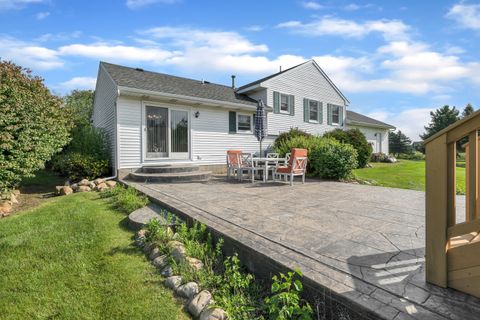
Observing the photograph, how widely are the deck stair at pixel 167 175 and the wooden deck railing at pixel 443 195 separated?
7072 millimetres

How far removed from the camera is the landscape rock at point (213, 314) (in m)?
1.94

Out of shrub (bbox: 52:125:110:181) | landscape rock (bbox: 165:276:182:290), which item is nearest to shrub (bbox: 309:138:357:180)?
landscape rock (bbox: 165:276:182:290)

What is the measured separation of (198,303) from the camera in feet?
7.02

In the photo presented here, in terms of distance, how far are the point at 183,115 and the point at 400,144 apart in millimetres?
31181

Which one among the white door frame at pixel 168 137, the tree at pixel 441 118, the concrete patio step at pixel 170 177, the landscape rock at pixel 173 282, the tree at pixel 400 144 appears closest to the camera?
the landscape rock at pixel 173 282

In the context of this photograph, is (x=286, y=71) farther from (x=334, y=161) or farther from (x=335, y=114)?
(x=334, y=161)

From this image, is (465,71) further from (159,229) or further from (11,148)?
(11,148)

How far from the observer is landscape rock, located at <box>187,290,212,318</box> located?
2.09 meters

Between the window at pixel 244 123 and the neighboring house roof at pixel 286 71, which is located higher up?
the neighboring house roof at pixel 286 71

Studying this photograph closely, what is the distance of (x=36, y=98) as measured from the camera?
23.5 feet

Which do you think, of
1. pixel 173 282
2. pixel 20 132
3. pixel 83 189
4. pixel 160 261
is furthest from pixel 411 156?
pixel 20 132

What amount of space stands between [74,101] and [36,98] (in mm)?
18806

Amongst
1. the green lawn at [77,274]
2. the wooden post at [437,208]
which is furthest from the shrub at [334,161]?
the wooden post at [437,208]

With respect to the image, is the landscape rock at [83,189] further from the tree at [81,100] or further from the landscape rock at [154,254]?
the tree at [81,100]
